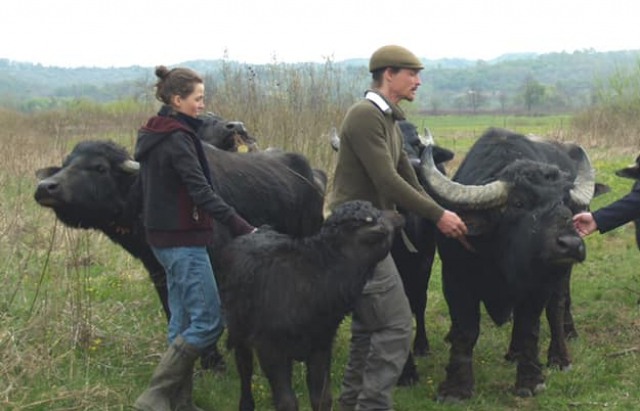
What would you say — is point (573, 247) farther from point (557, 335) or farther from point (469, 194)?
point (557, 335)

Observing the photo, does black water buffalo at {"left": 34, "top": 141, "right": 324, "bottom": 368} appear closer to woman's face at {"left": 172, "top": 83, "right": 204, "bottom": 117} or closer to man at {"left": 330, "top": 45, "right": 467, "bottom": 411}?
woman's face at {"left": 172, "top": 83, "right": 204, "bottom": 117}

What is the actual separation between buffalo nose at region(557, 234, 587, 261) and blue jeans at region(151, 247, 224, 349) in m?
2.33

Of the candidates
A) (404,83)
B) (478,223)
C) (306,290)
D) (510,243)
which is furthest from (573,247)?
(306,290)

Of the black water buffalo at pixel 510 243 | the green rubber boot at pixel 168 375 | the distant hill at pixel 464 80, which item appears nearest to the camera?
the green rubber boot at pixel 168 375

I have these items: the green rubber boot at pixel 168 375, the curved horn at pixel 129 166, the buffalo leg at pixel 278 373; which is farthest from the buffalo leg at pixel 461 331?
the curved horn at pixel 129 166

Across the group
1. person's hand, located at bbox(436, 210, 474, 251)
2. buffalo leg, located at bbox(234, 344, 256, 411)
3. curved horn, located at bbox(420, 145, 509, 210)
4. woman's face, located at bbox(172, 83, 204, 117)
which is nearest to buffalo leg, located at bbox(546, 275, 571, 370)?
curved horn, located at bbox(420, 145, 509, 210)

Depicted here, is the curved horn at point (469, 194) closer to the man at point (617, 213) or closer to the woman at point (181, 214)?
the man at point (617, 213)

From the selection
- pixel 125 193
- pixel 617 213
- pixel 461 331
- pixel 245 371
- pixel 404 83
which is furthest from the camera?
pixel 125 193

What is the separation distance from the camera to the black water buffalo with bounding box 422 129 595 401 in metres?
5.54

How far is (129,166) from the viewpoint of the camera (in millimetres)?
6504

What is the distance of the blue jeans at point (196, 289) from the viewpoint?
16.7ft

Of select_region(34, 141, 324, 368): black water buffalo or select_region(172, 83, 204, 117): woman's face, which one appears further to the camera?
select_region(34, 141, 324, 368): black water buffalo

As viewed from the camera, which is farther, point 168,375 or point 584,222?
point 584,222

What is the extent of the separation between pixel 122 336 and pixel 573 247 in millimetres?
4011
